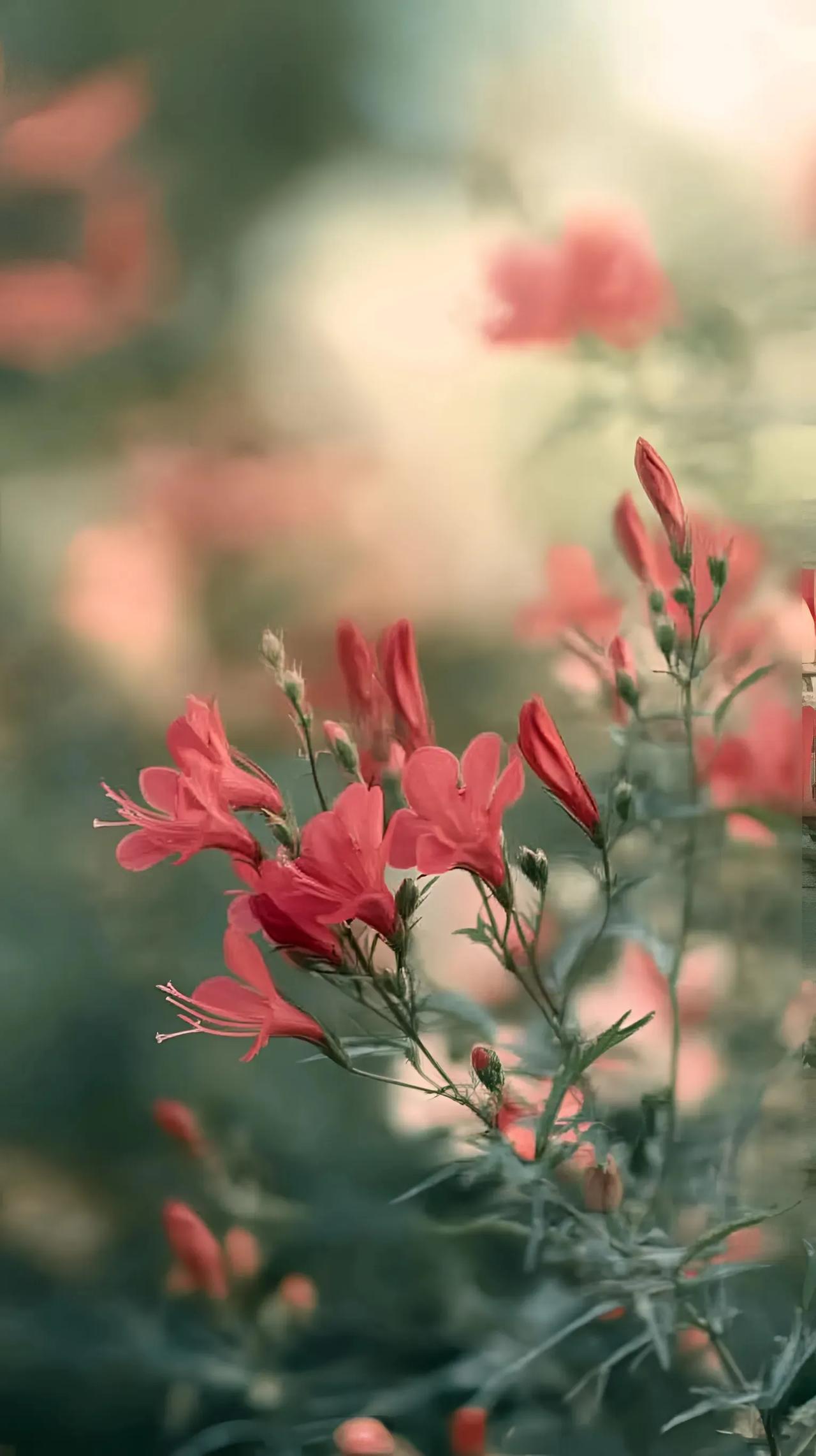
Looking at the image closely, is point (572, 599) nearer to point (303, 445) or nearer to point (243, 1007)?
point (303, 445)

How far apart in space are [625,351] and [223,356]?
28 centimetres

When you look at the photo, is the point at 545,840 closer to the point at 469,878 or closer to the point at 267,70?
the point at 469,878

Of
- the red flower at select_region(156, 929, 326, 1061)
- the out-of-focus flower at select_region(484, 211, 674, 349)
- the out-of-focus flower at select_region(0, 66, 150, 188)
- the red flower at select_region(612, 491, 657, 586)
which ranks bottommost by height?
the red flower at select_region(156, 929, 326, 1061)

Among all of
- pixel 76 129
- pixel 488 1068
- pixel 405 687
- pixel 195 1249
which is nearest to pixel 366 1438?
pixel 195 1249

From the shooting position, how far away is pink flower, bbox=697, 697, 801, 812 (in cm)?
83

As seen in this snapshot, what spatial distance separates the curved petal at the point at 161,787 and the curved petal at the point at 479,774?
210 mm

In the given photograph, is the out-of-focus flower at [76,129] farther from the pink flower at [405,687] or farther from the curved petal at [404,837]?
the curved petal at [404,837]

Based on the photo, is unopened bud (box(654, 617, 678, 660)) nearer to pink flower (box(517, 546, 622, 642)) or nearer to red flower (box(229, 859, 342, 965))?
pink flower (box(517, 546, 622, 642))

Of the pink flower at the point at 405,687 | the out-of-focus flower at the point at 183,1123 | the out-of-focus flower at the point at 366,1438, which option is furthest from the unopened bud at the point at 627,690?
the out-of-focus flower at the point at 366,1438

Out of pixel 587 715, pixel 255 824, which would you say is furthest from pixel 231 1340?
pixel 587 715

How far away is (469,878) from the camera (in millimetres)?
842

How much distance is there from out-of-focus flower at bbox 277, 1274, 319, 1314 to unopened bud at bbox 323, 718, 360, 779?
0.37 meters

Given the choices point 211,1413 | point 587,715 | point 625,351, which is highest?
point 625,351

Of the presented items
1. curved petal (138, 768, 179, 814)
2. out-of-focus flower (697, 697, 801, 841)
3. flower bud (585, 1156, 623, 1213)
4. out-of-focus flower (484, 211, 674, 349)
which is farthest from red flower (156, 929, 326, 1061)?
out-of-focus flower (484, 211, 674, 349)
